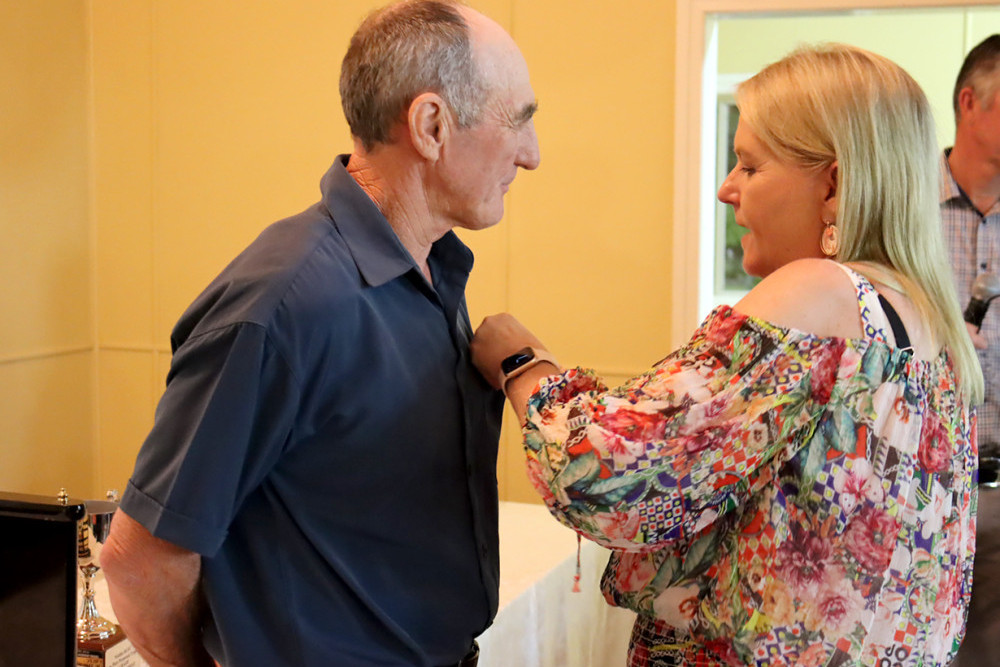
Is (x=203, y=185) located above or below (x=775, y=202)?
above

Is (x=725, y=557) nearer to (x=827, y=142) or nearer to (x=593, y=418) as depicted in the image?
(x=593, y=418)

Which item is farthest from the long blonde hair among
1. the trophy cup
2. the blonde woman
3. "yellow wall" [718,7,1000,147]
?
"yellow wall" [718,7,1000,147]

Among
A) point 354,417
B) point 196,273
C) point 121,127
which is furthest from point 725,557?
point 121,127

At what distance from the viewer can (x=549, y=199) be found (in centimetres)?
445

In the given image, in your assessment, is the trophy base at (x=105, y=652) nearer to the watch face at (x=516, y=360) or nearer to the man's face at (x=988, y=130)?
the watch face at (x=516, y=360)

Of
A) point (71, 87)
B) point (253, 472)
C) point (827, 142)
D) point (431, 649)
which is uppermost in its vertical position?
point (71, 87)

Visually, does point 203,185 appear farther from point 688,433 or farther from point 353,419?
point 688,433

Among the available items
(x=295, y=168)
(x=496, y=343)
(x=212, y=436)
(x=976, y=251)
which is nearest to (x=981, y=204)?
(x=976, y=251)

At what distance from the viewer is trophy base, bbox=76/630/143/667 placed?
155cm

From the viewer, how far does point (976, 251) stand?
2.68m

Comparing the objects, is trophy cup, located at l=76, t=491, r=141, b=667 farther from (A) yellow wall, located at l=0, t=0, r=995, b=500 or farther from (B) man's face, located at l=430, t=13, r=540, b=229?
(A) yellow wall, located at l=0, t=0, r=995, b=500

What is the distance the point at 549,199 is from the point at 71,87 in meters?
2.44

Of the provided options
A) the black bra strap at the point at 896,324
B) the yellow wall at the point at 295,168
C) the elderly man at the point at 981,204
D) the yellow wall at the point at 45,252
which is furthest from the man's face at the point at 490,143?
the yellow wall at the point at 45,252

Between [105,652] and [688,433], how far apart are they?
961 millimetres
